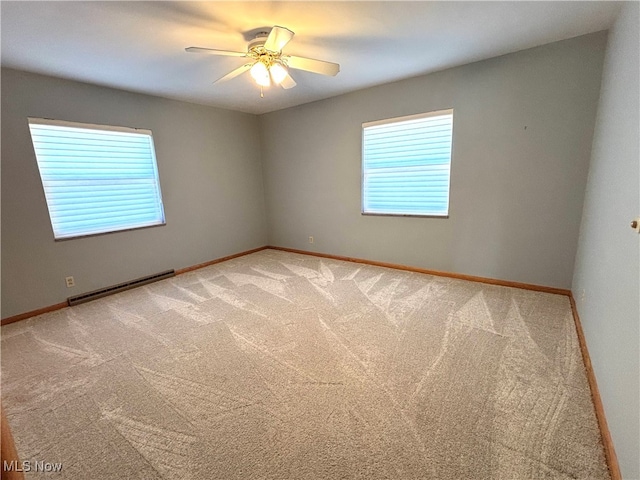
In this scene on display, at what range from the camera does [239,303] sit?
3.07m

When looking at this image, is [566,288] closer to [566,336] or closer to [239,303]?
[566,336]

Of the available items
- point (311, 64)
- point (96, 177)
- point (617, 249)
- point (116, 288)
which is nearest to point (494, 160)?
point (617, 249)

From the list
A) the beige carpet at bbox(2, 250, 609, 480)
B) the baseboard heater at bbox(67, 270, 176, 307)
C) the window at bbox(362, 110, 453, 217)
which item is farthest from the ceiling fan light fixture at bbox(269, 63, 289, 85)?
the baseboard heater at bbox(67, 270, 176, 307)

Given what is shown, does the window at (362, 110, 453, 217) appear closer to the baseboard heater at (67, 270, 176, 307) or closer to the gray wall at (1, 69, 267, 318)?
the gray wall at (1, 69, 267, 318)

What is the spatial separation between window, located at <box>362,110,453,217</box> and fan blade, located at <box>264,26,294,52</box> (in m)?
1.99

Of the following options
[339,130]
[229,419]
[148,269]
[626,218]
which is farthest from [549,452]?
[148,269]

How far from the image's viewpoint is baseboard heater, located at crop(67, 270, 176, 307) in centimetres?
322

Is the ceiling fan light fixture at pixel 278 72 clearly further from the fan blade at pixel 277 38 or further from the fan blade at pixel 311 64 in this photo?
the fan blade at pixel 277 38

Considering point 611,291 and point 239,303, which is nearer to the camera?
point 611,291

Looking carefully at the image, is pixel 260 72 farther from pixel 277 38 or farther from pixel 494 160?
pixel 494 160

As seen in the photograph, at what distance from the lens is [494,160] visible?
3055 millimetres

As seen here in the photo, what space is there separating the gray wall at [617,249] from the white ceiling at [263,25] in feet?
2.01

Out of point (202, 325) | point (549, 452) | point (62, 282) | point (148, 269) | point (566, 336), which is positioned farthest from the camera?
point (148, 269)

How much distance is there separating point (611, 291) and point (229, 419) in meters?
2.23
